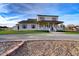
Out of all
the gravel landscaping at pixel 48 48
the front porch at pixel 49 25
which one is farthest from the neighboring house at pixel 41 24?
the gravel landscaping at pixel 48 48

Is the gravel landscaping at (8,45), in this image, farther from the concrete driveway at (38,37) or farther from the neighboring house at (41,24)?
the neighboring house at (41,24)

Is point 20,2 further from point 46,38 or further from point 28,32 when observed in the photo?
point 46,38

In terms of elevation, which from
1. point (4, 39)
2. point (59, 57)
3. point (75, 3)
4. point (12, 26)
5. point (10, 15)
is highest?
point (75, 3)

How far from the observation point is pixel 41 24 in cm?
181

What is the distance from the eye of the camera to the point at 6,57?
1.75 meters

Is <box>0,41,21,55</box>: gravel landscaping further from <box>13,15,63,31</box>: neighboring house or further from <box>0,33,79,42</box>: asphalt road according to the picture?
<box>13,15,63,31</box>: neighboring house

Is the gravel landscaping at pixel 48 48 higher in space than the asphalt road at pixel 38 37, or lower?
lower

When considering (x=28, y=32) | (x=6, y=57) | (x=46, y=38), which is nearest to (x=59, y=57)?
(x=46, y=38)

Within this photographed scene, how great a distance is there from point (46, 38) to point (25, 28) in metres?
0.24

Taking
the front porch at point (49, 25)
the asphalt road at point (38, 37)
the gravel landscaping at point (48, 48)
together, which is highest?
the front porch at point (49, 25)

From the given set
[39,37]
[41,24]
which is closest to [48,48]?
[39,37]

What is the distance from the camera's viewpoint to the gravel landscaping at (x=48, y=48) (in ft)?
5.79

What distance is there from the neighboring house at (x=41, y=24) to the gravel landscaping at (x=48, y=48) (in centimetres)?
14

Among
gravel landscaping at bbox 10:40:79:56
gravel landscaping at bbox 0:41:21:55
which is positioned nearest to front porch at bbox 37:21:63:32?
gravel landscaping at bbox 10:40:79:56
